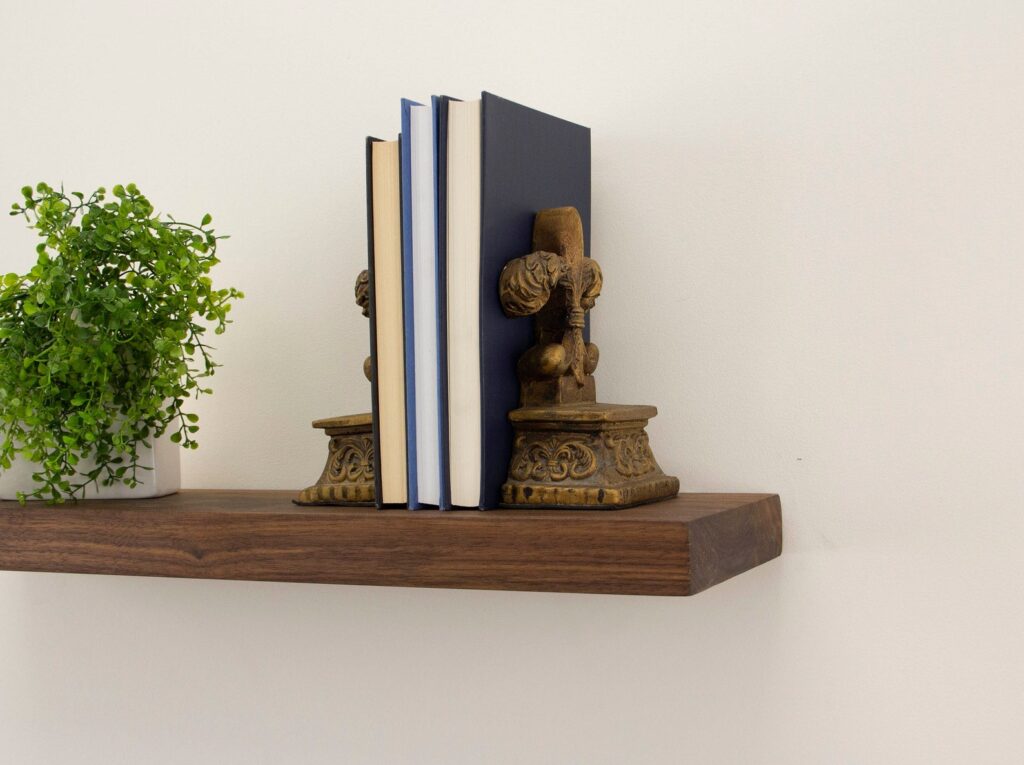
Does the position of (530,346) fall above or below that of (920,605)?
above

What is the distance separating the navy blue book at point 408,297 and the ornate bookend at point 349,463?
0.14 feet

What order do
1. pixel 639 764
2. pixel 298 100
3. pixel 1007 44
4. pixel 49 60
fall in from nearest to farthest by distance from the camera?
pixel 1007 44
pixel 639 764
pixel 298 100
pixel 49 60

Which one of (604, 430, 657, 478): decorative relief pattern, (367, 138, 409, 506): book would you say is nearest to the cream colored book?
(367, 138, 409, 506): book

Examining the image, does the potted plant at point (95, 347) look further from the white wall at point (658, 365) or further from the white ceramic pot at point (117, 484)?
the white wall at point (658, 365)

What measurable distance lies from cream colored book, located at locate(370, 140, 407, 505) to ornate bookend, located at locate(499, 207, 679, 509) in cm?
8

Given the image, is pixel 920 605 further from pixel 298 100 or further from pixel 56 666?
pixel 56 666

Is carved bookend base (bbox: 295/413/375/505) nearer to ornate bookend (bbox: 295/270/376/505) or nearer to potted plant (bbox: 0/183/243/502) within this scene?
ornate bookend (bbox: 295/270/376/505)

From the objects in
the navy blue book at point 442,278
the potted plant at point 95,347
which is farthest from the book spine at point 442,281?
the potted plant at point 95,347

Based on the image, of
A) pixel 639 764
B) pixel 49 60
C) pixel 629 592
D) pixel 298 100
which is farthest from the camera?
pixel 49 60

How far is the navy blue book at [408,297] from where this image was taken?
0.76 metres

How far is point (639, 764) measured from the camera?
873mm

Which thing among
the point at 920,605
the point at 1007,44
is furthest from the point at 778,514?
the point at 1007,44

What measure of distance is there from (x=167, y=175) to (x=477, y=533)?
1.84 ft

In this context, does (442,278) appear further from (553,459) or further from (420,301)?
(553,459)
